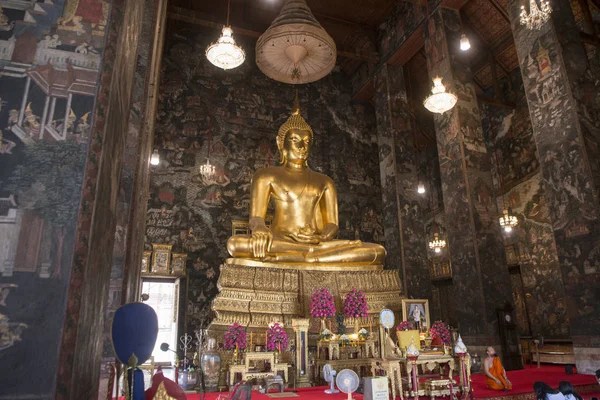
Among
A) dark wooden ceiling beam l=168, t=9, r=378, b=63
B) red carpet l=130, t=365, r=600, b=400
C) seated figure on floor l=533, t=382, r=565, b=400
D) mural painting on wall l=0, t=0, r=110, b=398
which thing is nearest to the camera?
mural painting on wall l=0, t=0, r=110, b=398

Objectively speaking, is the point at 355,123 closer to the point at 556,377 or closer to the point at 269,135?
the point at 269,135

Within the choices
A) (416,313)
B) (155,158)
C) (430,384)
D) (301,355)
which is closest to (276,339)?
(301,355)

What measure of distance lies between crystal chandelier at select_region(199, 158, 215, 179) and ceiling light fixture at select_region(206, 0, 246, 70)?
9.19 ft

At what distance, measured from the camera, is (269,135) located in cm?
1009

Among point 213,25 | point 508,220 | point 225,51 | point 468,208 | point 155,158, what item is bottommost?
Answer: point 468,208

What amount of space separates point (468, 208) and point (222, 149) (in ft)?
18.0

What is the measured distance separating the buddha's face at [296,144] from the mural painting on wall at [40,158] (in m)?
5.63

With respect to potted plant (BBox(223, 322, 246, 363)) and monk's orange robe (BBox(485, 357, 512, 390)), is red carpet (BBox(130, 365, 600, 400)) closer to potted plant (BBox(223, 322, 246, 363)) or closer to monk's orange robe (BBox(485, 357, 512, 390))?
monk's orange robe (BBox(485, 357, 512, 390))

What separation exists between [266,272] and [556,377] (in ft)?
11.9

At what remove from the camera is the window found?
8219 millimetres

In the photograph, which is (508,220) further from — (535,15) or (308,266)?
(308,266)

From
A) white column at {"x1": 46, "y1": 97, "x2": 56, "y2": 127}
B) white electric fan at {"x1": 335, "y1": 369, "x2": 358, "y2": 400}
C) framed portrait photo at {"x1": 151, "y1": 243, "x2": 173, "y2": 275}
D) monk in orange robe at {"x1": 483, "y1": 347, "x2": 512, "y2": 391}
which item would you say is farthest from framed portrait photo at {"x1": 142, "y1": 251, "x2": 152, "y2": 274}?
white column at {"x1": 46, "y1": 97, "x2": 56, "y2": 127}

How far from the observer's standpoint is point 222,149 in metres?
9.59

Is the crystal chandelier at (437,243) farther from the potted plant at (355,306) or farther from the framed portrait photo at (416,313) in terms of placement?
the potted plant at (355,306)
